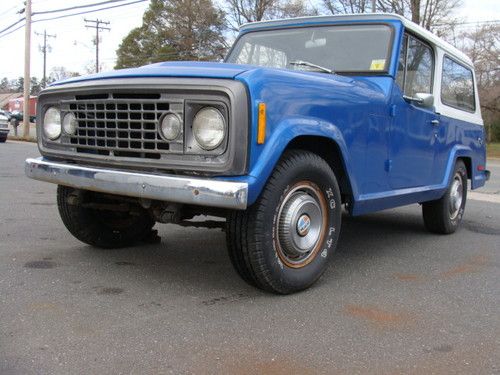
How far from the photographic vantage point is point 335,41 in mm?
4648

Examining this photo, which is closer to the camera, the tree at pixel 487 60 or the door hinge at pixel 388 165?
the door hinge at pixel 388 165

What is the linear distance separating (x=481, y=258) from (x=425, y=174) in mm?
917

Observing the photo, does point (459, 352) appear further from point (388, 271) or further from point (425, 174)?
point (425, 174)

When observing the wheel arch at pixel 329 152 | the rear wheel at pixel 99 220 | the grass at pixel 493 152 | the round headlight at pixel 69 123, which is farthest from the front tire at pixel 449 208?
the grass at pixel 493 152

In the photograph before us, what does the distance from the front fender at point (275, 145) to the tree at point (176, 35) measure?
37.8m

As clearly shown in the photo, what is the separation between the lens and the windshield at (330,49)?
447 centimetres

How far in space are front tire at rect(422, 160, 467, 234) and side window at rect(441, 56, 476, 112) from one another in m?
0.71

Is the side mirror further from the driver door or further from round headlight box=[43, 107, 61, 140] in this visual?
round headlight box=[43, 107, 61, 140]

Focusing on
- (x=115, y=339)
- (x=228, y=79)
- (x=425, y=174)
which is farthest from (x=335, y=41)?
(x=115, y=339)

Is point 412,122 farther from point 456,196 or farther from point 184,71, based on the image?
point 184,71

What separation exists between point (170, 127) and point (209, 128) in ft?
0.84

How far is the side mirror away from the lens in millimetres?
4500

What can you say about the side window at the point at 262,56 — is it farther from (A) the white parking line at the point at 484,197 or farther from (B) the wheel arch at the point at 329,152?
(A) the white parking line at the point at 484,197

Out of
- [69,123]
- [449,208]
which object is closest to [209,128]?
[69,123]
